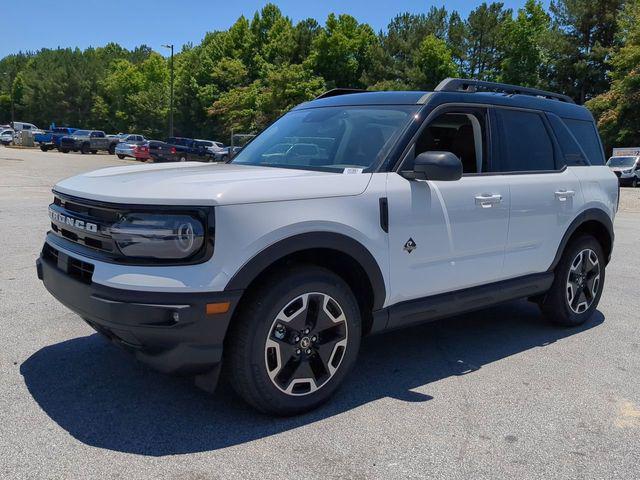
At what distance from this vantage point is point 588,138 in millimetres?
5367

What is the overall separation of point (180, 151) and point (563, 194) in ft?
127

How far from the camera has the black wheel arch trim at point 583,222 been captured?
4.82 m

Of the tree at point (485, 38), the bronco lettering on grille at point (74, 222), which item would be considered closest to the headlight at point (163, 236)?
the bronco lettering on grille at point (74, 222)

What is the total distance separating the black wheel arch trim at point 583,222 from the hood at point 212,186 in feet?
7.18

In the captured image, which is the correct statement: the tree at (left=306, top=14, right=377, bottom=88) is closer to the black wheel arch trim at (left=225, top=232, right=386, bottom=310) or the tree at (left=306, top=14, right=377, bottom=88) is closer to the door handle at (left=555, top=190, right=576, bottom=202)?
the door handle at (left=555, top=190, right=576, bottom=202)

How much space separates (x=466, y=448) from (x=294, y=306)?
3.77 ft

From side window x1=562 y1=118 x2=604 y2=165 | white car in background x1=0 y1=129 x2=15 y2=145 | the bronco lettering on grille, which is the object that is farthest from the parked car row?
the bronco lettering on grille

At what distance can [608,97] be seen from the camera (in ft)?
126

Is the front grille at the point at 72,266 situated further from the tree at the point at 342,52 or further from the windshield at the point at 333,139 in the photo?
the tree at the point at 342,52

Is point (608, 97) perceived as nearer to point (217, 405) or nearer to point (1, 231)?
point (1, 231)

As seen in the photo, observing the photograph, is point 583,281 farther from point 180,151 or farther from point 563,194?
point 180,151

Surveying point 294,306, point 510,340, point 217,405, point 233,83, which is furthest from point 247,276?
point 233,83

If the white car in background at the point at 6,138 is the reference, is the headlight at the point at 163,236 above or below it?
above

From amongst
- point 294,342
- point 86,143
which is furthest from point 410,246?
point 86,143
